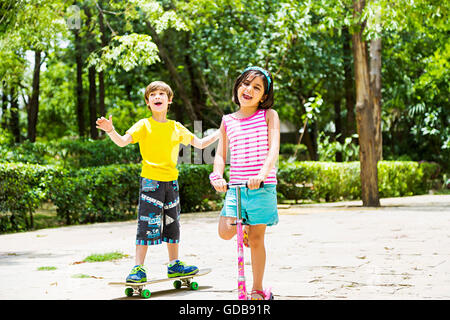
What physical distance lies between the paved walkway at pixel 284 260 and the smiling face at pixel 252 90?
4.78 feet

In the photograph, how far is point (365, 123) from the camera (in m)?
15.0

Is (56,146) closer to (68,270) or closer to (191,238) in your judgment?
(191,238)

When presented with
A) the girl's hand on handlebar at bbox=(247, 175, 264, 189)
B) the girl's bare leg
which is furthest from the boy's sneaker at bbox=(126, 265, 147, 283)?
the girl's hand on handlebar at bbox=(247, 175, 264, 189)

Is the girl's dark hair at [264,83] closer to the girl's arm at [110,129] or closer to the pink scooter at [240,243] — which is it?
the pink scooter at [240,243]

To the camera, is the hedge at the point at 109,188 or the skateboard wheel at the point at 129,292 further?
the hedge at the point at 109,188

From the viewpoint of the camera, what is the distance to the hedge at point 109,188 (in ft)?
36.6

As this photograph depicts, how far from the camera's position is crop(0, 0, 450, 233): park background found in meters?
12.5

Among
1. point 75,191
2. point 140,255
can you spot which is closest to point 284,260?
point 140,255

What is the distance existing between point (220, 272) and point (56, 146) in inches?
489

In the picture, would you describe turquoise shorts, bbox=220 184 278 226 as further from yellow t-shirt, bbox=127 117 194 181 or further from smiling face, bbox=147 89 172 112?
smiling face, bbox=147 89 172 112

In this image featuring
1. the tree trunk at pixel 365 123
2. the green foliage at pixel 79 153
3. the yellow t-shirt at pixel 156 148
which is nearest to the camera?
the yellow t-shirt at pixel 156 148

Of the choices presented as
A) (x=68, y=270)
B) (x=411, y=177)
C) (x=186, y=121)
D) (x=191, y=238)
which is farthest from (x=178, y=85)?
(x=68, y=270)

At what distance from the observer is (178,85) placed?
63.0 ft

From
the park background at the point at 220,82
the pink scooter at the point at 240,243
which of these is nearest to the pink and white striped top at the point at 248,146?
the pink scooter at the point at 240,243
